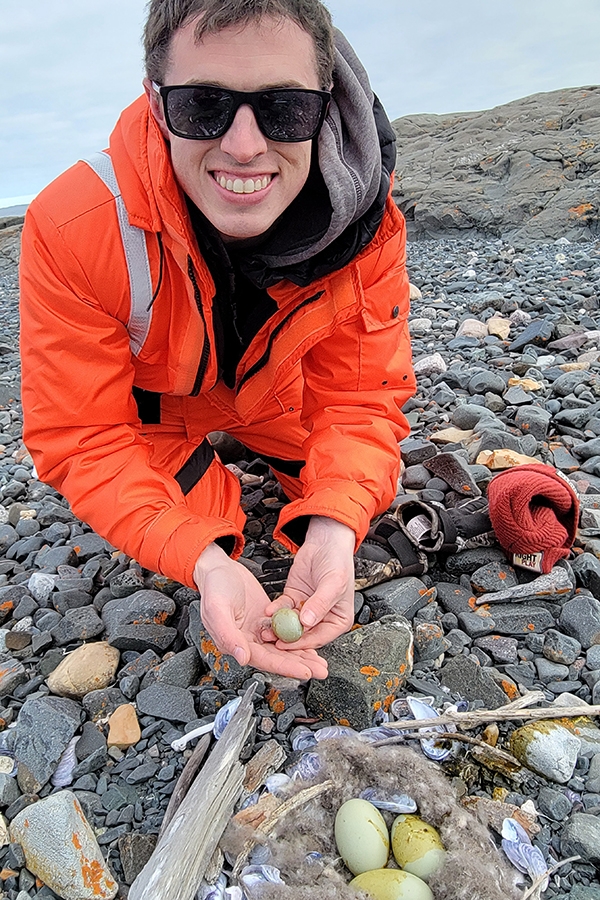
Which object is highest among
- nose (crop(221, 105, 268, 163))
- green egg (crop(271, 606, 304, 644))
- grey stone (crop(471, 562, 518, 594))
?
nose (crop(221, 105, 268, 163))

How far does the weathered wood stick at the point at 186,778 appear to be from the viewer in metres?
2.25

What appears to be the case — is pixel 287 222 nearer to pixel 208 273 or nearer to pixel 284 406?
pixel 208 273

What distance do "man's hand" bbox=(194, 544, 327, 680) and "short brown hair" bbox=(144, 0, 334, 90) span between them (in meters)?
1.78

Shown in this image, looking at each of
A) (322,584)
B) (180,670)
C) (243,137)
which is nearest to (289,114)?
(243,137)

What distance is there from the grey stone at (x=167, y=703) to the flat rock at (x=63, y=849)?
1.53ft

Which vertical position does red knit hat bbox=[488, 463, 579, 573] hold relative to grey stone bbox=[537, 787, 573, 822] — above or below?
above

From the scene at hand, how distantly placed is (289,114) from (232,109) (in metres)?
0.20

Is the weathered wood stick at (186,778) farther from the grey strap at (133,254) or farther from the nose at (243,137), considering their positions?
the nose at (243,137)

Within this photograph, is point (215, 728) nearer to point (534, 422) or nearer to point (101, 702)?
point (101, 702)

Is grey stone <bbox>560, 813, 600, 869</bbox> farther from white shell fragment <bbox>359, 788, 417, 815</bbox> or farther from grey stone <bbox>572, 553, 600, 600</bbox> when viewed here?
grey stone <bbox>572, 553, 600, 600</bbox>

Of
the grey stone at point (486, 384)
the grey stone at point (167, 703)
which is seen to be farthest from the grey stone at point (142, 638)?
the grey stone at point (486, 384)

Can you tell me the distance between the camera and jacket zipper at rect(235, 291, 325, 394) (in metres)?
3.01

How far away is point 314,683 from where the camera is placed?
266 cm

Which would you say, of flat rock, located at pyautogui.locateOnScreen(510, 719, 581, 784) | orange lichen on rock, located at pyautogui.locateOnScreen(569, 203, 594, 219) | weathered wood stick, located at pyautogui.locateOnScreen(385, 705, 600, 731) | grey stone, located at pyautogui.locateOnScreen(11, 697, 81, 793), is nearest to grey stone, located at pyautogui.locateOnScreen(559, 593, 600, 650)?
weathered wood stick, located at pyautogui.locateOnScreen(385, 705, 600, 731)
